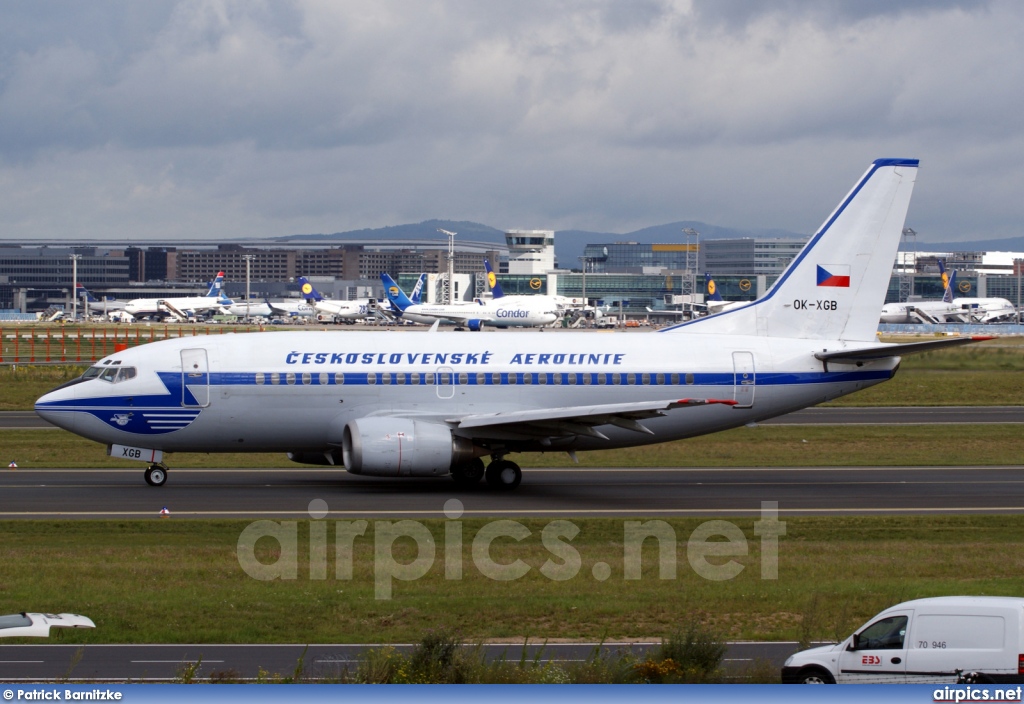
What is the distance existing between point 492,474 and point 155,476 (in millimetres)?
9246

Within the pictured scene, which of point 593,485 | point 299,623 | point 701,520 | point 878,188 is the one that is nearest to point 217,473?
point 593,485

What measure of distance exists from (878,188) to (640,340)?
28.6ft

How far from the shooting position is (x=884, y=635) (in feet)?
46.2

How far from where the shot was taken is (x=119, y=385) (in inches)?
1281

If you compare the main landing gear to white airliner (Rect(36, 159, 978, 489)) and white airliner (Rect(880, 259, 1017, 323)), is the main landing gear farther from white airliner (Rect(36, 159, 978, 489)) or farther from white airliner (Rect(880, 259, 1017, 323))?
white airliner (Rect(880, 259, 1017, 323))

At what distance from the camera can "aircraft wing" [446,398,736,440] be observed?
102ft

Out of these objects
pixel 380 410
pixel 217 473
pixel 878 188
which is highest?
pixel 878 188

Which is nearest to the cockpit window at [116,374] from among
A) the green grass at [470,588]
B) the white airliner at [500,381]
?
the white airliner at [500,381]

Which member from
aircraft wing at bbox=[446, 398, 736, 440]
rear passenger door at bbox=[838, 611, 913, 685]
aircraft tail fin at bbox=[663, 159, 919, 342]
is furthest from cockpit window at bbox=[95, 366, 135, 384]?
rear passenger door at bbox=[838, 611, 913, 685]

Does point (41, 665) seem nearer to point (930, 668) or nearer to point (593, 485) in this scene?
point (930, 668)

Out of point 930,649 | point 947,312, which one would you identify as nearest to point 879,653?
point 930,649

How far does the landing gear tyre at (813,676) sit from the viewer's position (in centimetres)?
1424

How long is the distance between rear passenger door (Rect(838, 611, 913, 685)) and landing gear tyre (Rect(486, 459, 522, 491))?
63.6 ft
